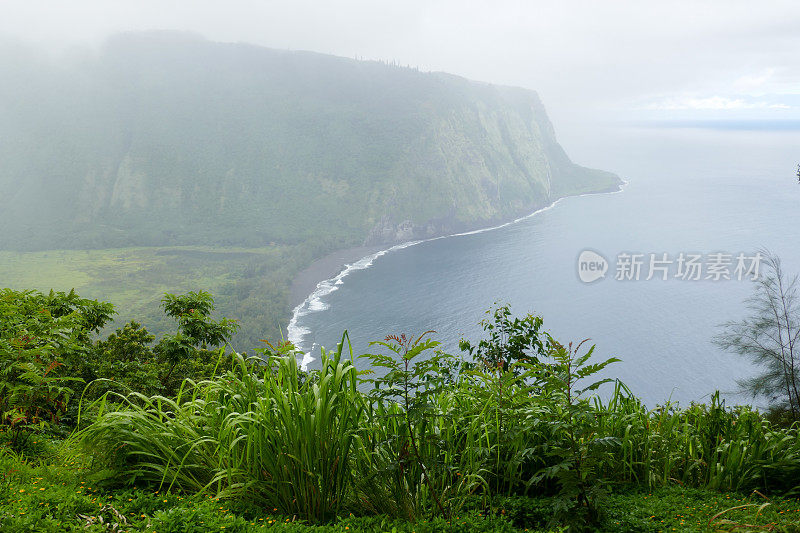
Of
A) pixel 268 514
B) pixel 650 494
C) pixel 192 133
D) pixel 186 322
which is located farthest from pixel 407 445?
pixel 192 133

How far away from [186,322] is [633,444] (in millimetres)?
4589

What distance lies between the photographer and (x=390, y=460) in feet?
6.53

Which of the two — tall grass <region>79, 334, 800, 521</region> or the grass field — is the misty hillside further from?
tall grass <region>79, 334, 800, 521</region>

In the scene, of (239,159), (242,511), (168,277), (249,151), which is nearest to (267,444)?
(242,511)

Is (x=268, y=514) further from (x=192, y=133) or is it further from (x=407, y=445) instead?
(x=192, y=133)

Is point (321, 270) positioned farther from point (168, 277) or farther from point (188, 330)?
point (188, 330)

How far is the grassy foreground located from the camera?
155 cm

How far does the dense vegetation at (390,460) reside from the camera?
1731 millimetres
